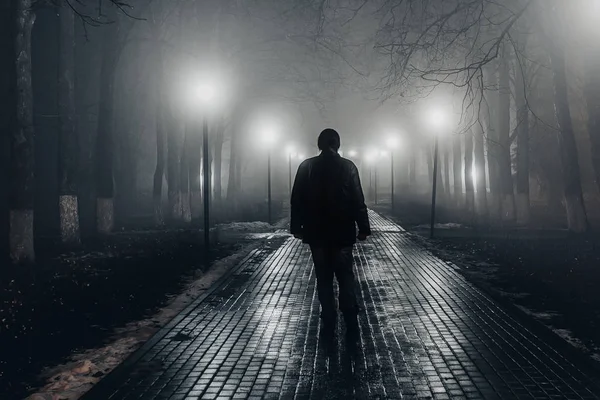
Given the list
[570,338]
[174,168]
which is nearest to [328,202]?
[570,338]

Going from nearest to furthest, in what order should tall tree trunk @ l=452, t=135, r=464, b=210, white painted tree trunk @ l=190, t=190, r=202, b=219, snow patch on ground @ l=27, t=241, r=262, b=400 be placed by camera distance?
snow patch on ground @ l=27, t=241, r=262, b=400 → white painted tree trunk @ l=190, t=190, r=202, b=219 → tall tree trunk @ l=452, t=135, r=464, b=210

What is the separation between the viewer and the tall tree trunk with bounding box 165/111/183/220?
79.3 feet

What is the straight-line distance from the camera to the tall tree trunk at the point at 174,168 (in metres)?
24.2

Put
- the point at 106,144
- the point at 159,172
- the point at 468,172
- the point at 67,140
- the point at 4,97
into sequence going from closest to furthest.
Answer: the point at 67,140
the point at 4,97
the point at 106,144
the point at 159,172
the point at 468,172

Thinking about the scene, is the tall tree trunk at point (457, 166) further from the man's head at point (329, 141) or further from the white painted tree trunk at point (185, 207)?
the man's head at point (329, 141)

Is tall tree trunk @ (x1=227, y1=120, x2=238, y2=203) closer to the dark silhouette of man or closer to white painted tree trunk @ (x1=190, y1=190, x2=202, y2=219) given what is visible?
white painted tree trunk @ (x1=190, y1=190, x2=202, y2=219)

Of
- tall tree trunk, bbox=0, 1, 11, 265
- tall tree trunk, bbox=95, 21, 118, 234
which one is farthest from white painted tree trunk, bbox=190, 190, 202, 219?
tall tree trunk, bbox=0, 1, 11, 265

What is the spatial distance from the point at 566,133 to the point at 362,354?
14.0 meters

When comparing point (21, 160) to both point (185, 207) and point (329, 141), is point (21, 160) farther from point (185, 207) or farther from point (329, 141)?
point (185, 207)

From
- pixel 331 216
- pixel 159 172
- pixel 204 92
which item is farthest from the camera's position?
pixel 159 172

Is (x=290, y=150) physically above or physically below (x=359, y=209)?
above

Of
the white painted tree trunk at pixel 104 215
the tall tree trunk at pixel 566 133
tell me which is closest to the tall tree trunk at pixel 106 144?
the white painted tree trunk at pixel 104 215

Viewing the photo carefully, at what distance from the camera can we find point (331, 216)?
648 cm

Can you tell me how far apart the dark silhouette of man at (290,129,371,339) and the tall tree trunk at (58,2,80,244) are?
11.6 meters
